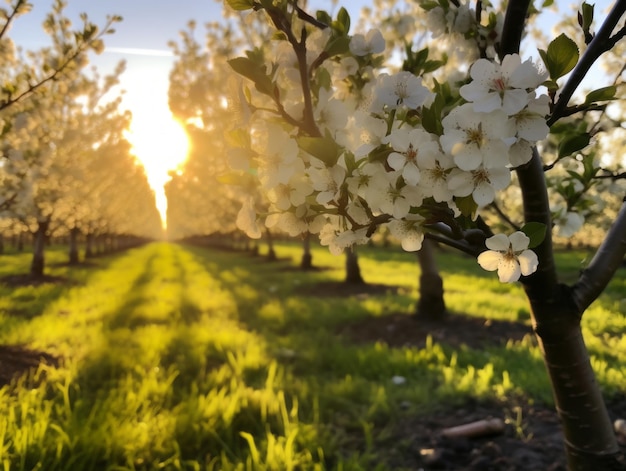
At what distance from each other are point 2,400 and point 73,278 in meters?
10.4

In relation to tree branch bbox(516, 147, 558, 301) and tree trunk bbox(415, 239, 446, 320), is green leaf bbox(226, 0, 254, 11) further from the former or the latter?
tree trunk bbox(415, 239, 446, 320)

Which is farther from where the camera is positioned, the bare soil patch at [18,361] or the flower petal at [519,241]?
the bare soil patch at [18,361]

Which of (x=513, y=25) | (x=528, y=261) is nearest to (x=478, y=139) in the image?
(x=528, y=261)

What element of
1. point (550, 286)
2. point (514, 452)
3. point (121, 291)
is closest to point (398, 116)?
point (550, 286)

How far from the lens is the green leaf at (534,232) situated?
1.19 m

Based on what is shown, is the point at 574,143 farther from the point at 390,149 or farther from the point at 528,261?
the point at 390,149

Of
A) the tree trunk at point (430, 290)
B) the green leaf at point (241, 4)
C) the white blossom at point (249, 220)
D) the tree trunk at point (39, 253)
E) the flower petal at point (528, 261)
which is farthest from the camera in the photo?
the tree trunk at point (39, 253)

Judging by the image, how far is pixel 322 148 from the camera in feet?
3.89

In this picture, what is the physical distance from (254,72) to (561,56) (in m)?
0.77

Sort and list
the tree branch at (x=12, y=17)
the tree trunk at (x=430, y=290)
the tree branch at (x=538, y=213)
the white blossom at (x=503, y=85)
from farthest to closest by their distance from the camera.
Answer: the tree trunk at (x=430, y=290)
the tree branch at (x=12, y=17)
the tree branch at (x=538, y=213)
the white blossom at (x=503, y=85)

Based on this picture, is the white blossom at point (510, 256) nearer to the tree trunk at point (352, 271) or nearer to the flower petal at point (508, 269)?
the flower petal at point (508, 269)

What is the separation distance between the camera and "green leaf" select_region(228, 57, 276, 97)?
1.19m

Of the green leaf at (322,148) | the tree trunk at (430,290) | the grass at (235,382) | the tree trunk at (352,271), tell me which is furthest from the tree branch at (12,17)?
the tree trunk at (352,271)

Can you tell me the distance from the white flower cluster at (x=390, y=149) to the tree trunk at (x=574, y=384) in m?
0.92
